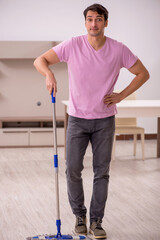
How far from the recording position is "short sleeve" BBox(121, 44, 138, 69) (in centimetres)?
261

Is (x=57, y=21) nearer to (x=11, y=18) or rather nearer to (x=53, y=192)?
(x=11, y=18)

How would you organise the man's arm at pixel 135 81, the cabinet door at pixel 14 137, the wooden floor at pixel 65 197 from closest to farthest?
the man's arm at pixel 135 81, the wooden floor at pixel 65 197, the cabinet door at pixel 14 137

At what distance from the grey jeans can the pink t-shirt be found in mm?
77

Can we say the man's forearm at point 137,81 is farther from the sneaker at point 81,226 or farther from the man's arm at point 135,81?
the sneaker at point 81,226

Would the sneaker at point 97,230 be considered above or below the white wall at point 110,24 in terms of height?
below

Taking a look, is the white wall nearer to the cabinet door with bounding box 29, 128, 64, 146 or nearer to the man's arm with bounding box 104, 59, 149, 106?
the cabinet door with bounding box 29, 128, 64, 146

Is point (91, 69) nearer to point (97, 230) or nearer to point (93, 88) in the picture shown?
point (93, 88)

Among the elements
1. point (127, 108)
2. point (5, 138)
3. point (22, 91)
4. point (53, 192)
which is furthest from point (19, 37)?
point (53, 192)

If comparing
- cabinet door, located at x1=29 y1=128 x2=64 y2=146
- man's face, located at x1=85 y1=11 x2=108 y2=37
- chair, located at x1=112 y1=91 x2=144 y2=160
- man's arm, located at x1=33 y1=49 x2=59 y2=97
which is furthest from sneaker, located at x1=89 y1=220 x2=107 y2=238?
cabinet door, located at x1=29 y1=128 x2=64 y2=146

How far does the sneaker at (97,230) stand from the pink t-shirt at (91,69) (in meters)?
0.73

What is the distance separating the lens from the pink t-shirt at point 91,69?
2.57 m

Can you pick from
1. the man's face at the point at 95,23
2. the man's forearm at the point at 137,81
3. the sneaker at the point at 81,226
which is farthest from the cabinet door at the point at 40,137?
the man's face at the point at 95,23

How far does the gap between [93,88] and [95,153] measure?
0.44 metres

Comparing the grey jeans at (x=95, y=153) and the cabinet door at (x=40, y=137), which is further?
the cabinet door at (x=40, y=137)
